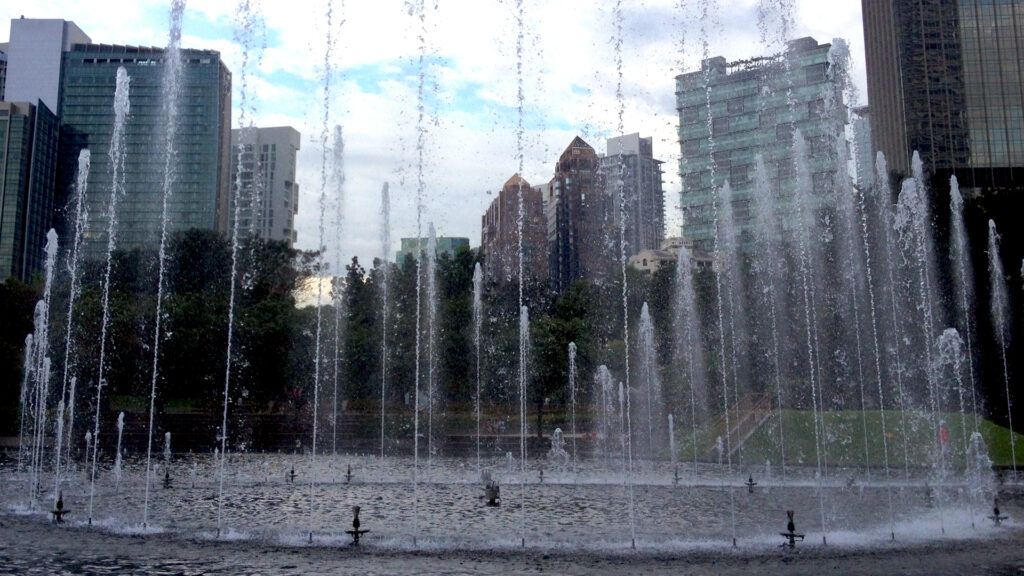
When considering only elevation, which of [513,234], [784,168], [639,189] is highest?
[639,189]

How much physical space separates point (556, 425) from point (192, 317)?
23628mm

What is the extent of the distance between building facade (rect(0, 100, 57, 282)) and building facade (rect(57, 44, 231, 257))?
15.0ft

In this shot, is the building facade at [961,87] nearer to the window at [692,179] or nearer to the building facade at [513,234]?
the window at [692,179]

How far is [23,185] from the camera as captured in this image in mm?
110500

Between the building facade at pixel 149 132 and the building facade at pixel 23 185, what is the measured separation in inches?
180

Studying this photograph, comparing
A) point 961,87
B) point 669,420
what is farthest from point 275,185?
point 669,420

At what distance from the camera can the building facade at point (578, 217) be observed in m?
92.4

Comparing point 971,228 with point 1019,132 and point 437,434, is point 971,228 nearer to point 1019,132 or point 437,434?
point 437,434

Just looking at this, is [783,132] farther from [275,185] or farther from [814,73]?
[275,185]

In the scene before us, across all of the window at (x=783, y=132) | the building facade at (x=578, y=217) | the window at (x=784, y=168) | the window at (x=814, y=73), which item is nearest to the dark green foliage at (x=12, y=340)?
the building facade at (x=578, y=217)

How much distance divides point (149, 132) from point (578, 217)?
62.7 meters

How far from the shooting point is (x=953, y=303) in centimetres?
4203

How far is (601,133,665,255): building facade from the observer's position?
10531 cm

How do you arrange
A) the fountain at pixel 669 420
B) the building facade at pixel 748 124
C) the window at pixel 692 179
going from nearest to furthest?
the fountain at pixel 669 420 → the building facade at pixel 748 124 → the window at pixel 692 179
